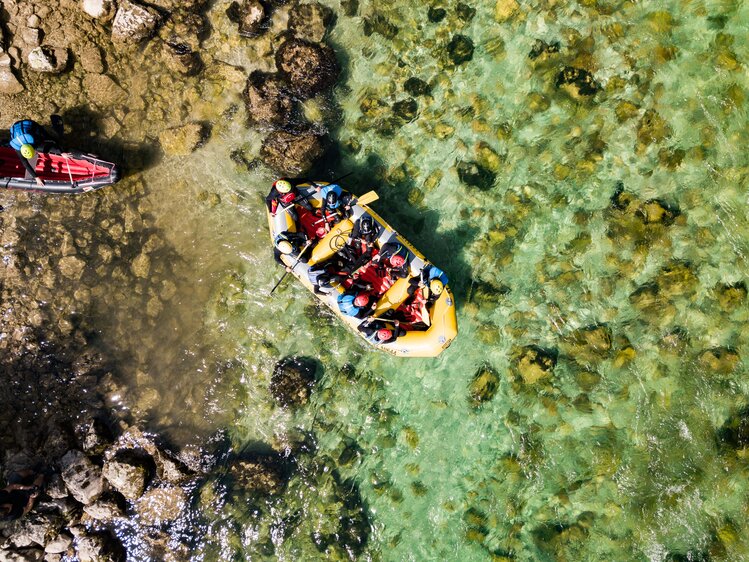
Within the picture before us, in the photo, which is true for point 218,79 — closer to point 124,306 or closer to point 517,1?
point 124,306

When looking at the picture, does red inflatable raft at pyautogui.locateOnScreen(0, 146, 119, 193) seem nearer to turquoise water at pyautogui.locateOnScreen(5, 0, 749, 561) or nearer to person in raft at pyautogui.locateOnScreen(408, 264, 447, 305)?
turquoise water at pyautogui.locateOnScreen(5, 0, 749, 561)

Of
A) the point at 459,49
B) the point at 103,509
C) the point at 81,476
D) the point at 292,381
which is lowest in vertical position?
the point at 103,509

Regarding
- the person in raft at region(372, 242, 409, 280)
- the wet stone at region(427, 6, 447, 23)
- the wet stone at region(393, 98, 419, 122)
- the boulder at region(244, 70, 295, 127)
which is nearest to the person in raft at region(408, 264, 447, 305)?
the person in raft at region(372, 242, 409, 280)

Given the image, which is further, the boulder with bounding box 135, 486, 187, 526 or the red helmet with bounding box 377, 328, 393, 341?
the boulder with bounding box 135, 486, 187, 526

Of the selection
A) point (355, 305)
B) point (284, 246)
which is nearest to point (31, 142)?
point (284, 246)

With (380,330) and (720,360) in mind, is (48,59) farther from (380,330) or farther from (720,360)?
(720,360)
